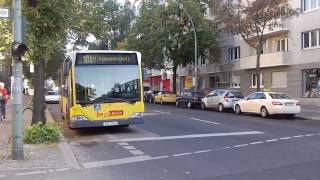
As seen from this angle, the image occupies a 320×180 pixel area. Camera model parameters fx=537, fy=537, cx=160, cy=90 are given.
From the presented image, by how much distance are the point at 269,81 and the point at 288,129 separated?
24.6 metres

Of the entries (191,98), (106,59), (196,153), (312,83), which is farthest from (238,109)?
(196,153)

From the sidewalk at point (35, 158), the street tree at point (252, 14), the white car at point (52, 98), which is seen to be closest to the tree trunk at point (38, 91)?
the sidewalk at point (35, 158)

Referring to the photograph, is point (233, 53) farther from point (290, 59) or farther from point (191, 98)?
point (191, 98)

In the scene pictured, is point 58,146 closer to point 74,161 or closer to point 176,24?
point 74,161

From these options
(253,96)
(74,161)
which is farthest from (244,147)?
(253,96)

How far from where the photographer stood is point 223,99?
33.9m

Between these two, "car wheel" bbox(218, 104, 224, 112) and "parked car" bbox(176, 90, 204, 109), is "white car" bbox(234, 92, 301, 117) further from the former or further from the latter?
"parked car" bbox(176, 90, 204, 109)

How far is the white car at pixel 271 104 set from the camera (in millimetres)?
26780

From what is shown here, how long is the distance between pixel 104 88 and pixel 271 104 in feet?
38.4

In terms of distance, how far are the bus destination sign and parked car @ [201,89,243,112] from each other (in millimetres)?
15898

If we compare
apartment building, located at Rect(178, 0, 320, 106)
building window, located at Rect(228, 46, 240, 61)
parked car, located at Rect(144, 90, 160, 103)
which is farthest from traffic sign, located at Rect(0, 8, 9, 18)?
parked car, located at Rect(144, 90, 160, 103)

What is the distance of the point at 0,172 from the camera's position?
34.7 feet

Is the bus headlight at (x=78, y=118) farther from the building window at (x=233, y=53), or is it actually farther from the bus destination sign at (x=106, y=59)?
the building window at (x=233, y=53)

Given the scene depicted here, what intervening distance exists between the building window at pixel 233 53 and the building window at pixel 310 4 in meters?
12.8
